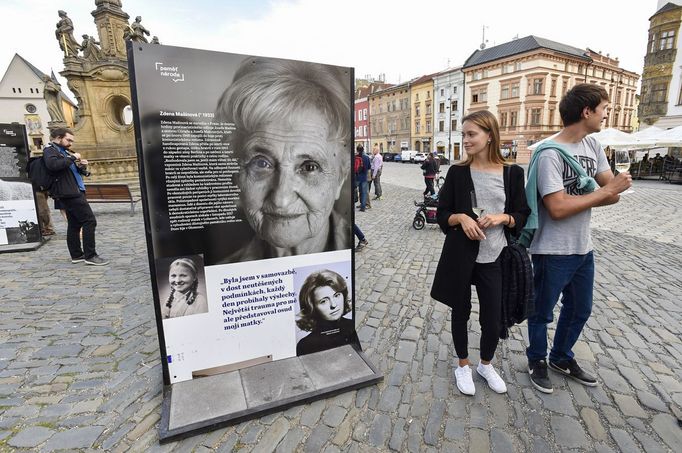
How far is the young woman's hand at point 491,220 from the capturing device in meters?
2.38

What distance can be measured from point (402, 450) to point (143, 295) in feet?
12.4

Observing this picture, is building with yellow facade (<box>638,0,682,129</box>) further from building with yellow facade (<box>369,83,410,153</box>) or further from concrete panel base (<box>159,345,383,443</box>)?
concrete panel base (<box>159,345,383,443</box>)

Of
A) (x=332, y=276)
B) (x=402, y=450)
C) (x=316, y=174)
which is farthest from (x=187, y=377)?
(x=316, y=174)

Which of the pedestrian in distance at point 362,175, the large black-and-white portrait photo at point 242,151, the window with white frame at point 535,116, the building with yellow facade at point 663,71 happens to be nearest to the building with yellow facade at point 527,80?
the window with white frame at point 535,116

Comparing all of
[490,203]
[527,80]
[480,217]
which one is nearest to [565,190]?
[490,203]

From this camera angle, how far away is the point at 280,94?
2592mm

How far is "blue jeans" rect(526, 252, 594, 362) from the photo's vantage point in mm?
2598

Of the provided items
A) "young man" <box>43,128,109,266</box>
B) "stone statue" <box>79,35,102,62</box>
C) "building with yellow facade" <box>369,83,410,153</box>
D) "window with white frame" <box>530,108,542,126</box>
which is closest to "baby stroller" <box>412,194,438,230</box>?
"young man" <box>43,128,109,266</box>

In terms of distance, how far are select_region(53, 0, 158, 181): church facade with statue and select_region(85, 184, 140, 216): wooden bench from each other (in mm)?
6605

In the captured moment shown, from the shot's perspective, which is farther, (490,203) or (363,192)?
(363,192)

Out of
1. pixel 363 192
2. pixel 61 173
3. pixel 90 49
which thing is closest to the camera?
pixel 61 173

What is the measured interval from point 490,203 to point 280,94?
1654 millimetres

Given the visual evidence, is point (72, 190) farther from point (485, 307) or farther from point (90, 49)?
point (90, 49)

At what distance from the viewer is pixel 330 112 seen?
2799 millimetres
